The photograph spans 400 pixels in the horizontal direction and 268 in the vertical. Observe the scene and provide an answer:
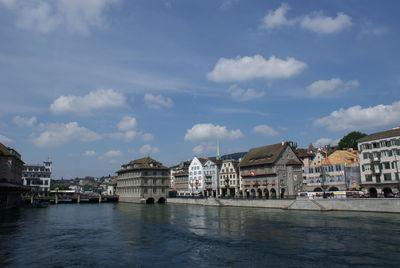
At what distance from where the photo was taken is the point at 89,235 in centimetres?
4316

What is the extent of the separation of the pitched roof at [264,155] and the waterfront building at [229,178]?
549 inches

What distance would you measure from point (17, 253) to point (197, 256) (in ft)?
55.3

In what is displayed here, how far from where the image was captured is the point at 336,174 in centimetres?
8650

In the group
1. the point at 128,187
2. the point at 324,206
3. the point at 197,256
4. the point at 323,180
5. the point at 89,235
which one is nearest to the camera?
the point at 197,256

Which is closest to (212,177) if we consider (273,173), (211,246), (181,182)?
(181,182)

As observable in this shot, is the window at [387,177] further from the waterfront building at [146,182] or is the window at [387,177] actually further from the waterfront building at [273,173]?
the waterfront building at [146,182]

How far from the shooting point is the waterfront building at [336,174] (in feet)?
277

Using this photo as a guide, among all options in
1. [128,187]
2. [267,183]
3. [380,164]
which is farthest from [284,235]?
[128,187]

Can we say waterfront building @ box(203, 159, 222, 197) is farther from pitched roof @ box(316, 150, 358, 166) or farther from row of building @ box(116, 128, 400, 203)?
pitched roof @ box(316, 150, 358, 166)

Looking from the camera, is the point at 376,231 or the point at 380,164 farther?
the point at 380,164

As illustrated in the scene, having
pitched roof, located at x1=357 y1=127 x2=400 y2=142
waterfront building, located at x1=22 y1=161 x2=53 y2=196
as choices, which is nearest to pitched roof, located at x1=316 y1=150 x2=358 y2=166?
pitched roof, located at x1=357 y1=127 x2=400 y2=142

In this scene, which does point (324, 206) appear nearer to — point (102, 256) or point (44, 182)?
point (102, 256)

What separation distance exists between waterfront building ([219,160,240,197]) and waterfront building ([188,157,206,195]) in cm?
767

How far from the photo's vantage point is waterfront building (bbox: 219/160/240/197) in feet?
417
